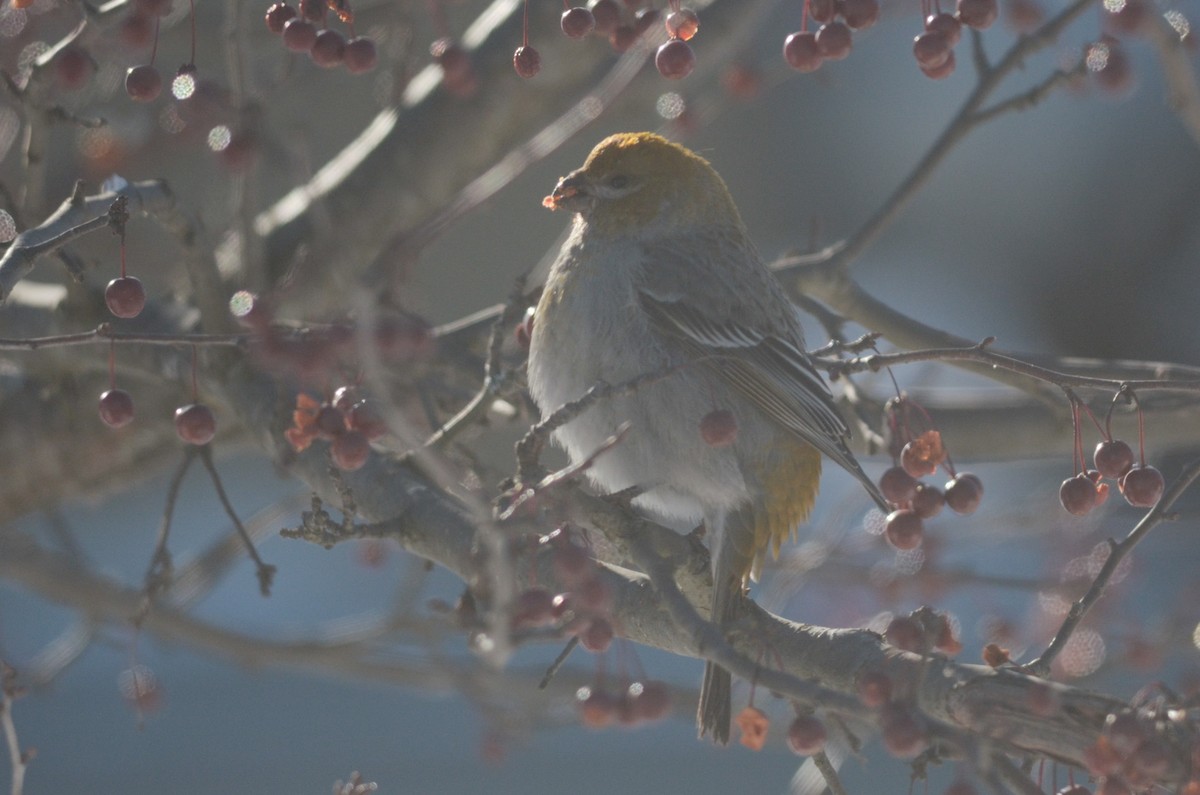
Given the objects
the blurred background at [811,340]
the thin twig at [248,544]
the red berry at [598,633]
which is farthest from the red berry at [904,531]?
the thin twig at [248,544]

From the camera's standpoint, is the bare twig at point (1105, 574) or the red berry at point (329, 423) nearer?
the bare twig at point (1105, 574)

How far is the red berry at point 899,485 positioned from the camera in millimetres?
2215

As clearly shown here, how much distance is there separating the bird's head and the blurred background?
1.23 ft

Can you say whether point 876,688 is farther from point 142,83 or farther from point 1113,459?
point 142,83

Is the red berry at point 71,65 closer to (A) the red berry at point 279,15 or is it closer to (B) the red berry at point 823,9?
(A) the red berry at point 279,15

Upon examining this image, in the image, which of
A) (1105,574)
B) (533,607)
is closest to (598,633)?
(533,607)

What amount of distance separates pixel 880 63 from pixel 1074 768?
27.2ft

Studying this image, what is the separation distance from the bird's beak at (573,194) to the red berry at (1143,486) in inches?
59.5

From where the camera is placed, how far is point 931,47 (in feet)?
7.68

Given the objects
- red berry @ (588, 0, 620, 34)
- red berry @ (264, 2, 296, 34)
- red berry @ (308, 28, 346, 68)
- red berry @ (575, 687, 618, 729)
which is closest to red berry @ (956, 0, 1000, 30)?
red berry @ (588, 0, 620, 34)

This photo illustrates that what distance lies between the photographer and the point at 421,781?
6301 mm

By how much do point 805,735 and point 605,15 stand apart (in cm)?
138

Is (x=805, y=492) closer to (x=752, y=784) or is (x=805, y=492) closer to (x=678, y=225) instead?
(x=678, y=225)

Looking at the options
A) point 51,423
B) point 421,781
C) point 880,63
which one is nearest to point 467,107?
point 51,423
